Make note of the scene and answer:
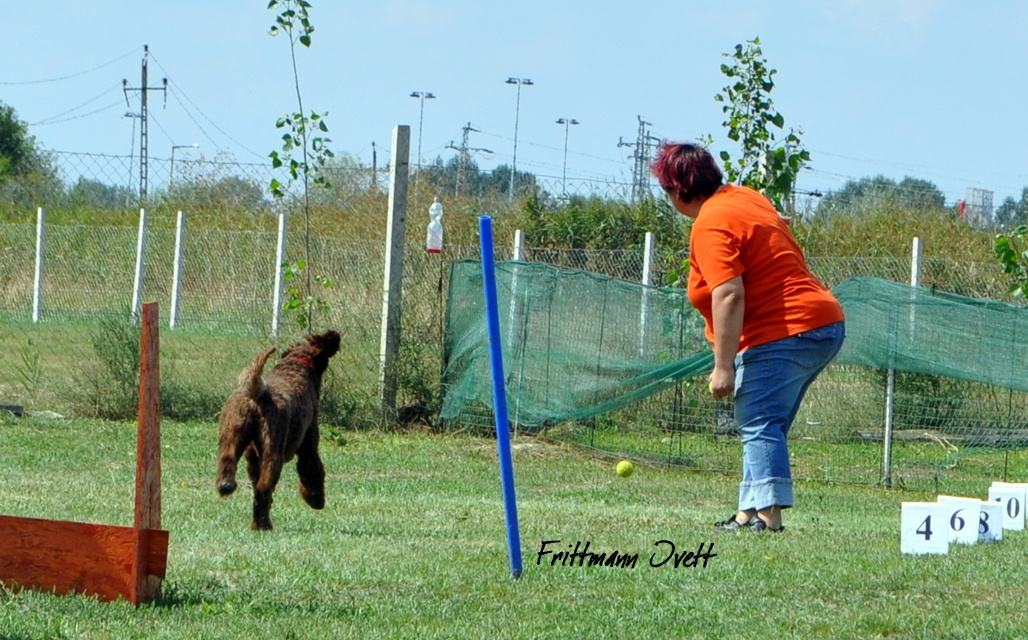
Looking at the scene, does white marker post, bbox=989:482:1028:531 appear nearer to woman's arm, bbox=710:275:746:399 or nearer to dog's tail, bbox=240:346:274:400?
woman's arm, bbox=710:275:746:399

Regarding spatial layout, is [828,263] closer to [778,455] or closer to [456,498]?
[456,498]

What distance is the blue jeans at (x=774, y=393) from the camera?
254 inches

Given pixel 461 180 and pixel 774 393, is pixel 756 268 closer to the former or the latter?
pixel 774 393

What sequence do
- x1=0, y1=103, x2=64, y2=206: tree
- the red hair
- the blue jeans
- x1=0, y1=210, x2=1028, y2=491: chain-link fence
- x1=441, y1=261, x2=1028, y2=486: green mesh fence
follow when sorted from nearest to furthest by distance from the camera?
the blue jeans
the red hair
x1=441, y1=261, x2=1028, y2=486: green mesh fence
x1=0, y1=210, x2=1028, y2=491: chain-link fence
x1=0, y1=103, x2=64, y2=206: tree

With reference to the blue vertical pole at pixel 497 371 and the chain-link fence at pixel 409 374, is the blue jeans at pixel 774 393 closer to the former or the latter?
the blue vertical pole at pixel 497 371

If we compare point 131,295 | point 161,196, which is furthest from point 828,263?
point 161,196

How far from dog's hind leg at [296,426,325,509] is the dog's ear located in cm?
58

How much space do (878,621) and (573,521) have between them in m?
2.98

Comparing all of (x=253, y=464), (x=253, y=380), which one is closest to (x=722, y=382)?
(x=253, y=380)

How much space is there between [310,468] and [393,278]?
19.5 feet

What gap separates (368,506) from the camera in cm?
851

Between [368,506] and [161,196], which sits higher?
[161,196]

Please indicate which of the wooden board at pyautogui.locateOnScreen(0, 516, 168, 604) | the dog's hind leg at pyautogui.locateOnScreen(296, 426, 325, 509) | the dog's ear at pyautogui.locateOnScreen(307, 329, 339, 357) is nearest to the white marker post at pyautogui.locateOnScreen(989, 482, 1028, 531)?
the dog's hind leg at pyautogui.locateOnScreen(296, 426, 325, 509)

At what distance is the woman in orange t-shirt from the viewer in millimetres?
6301
